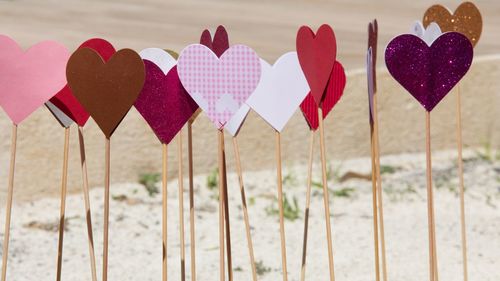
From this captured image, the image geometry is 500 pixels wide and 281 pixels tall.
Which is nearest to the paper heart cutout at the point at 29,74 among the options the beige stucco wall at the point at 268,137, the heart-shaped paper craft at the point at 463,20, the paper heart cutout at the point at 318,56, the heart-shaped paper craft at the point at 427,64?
the paper heart cutout at the point at 318,56

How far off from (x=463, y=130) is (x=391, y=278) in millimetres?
1094

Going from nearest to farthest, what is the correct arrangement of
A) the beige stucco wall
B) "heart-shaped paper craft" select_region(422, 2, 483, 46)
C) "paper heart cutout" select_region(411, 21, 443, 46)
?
"paper heart cutout" select_region(411, 21, 443, 46)
"heart-shaped paper craft" select_region(422, 2, 483, 46)
the beige stucco wall

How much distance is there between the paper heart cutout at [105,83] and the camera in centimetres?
156

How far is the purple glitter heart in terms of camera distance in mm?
1623

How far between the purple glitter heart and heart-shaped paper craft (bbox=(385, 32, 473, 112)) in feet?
1.21

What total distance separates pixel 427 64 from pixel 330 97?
0.20 meters

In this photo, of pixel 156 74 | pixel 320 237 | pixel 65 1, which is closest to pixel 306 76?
pixel 156 74

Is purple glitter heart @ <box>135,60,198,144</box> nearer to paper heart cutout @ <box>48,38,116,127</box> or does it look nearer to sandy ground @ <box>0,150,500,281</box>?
paper heart cutout @ <box>48,38,116,127</box>

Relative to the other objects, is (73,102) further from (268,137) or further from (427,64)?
(268,137)

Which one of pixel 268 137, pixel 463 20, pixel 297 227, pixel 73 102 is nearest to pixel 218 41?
pixel 73 102

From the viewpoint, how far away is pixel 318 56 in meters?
1.65

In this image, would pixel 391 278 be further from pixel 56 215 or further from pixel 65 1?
pixel 65 1

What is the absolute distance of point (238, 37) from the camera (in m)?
4.01

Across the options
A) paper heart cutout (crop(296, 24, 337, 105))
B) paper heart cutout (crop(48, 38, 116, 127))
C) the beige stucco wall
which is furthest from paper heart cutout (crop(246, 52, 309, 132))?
the beige stucco wall
